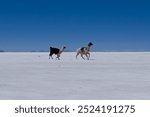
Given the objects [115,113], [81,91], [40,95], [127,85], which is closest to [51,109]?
[115,113]

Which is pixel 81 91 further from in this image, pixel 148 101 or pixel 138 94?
pixel 148 101

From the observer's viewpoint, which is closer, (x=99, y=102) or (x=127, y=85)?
(x=99, y=102)

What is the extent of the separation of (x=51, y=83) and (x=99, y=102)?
Answer: 3318 mm

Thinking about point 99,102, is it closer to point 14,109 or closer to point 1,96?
point 14,109

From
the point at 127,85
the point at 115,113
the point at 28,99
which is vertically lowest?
the point at 115,113

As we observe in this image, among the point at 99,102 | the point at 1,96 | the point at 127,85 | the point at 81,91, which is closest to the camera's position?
the point at 99,102

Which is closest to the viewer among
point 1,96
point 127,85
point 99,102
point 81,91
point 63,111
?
point 63,111

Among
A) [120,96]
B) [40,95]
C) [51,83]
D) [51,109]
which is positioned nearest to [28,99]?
[40,95]

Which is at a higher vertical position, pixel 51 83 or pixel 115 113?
pixel 51 83

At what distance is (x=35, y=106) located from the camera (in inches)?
280

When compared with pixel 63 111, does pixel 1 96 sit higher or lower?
higher

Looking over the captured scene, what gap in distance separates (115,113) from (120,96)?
5.53 ft

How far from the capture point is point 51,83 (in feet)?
35.2

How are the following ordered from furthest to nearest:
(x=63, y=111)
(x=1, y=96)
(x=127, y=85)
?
(x=127, y=85) → (x=1, y=96) → (x=63, y=111)
